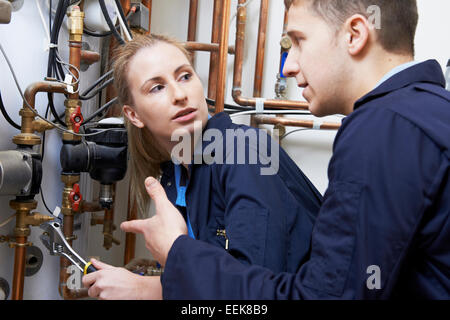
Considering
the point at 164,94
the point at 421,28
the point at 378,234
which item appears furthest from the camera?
the point at 421,28

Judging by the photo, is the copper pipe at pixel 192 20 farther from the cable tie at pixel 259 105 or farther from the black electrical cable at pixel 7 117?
the black electrical cable at pixel 7 117

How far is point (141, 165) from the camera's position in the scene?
1161 millimetres

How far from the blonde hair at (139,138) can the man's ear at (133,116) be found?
1cm

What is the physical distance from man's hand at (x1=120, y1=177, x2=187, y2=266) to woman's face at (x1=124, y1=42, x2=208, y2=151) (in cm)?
31

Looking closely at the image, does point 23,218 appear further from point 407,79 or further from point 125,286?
point 407,79

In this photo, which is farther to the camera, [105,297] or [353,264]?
[105,297]

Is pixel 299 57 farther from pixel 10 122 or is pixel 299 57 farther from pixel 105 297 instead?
pixel 10 122

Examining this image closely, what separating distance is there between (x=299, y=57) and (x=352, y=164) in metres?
0.26

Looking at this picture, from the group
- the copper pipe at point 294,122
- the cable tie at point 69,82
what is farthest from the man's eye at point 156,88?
the copper pipe at point 294,122

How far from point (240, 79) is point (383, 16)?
3.22 feet

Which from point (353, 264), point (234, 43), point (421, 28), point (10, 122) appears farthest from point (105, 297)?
point (421, 28)

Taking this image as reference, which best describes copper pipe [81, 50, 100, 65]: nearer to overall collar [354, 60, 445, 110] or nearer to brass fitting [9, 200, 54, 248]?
brass fitting [9, 200, 54, 248]

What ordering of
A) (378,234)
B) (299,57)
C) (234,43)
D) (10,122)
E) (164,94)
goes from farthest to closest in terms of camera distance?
(234,43)
(10,122)
(164,94)
(299,57)
(378,234)
